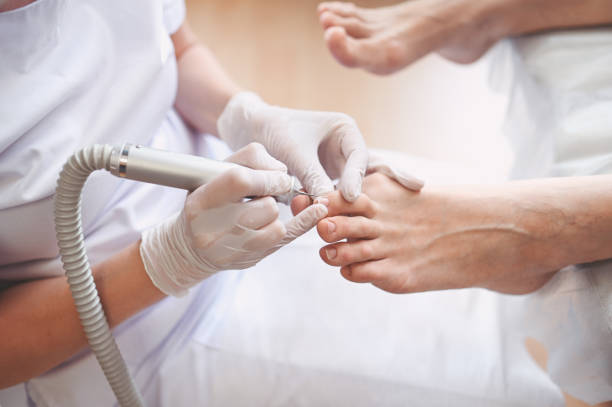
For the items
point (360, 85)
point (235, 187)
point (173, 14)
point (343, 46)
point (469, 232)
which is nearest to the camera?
point (235, 187)

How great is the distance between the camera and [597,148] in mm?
813

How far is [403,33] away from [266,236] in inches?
27.6

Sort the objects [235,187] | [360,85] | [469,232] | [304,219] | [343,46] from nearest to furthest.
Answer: [235,187], [304,219], [469,232], [343,46], [360,85]

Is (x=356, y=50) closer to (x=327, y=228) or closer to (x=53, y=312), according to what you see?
(x=327, y=228)

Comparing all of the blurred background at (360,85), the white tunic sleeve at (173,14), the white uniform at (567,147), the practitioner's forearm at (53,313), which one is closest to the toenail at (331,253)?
the practitioner's forearm at (53,313)

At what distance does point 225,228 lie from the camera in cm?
60

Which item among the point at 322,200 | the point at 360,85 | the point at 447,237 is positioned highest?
the point at 322,200

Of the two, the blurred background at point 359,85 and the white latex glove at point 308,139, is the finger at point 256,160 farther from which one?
the blurred background at point 359,85

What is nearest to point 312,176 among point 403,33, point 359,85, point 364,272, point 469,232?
point 364,272

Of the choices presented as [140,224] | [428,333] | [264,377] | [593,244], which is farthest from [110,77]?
[593,244]

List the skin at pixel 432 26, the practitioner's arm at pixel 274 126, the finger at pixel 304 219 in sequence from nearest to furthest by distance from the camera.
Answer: the finger at pixel 304 219, the practitioner's arm at pixel 274 126, the skin at pixel 432 26

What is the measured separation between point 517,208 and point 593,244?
114 mm

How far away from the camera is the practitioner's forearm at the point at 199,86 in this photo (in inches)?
37.8

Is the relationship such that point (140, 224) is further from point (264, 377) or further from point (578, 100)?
Answer: point (578, 100)
